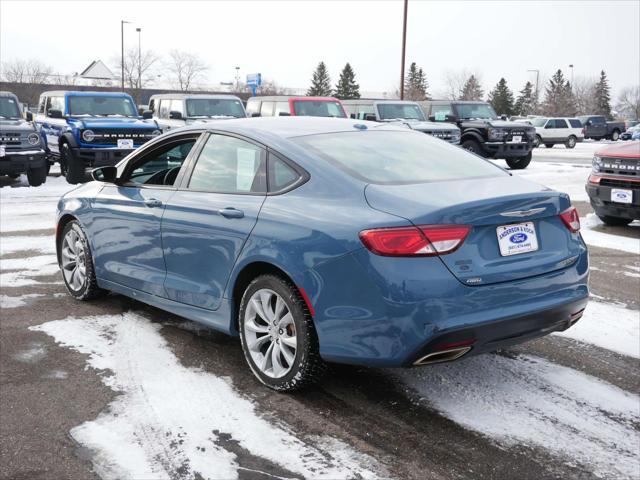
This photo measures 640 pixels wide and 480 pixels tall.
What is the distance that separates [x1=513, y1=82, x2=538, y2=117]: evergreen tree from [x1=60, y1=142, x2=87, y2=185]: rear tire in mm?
89088

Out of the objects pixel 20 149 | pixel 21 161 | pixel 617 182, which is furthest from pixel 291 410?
pixel 20 149

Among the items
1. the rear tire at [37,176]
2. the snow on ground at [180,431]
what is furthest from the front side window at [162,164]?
the rear tire at [37,176]

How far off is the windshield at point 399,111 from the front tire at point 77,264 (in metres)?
14.4

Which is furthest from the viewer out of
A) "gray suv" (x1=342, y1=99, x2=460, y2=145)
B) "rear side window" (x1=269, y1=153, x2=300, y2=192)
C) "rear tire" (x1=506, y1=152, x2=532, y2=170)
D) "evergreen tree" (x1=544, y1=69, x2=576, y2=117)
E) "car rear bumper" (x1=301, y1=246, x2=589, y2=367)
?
"evergreen tree" (x1=544, y1=69, x2=576, y2=117)

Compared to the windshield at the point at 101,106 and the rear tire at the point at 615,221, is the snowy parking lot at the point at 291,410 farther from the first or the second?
the windshield at the point at 101,106

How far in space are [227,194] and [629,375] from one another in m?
2.72

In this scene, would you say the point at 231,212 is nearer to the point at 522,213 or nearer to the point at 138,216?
the point at 138,216

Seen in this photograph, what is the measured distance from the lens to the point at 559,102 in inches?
3750

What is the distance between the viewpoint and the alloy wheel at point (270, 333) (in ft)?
13.0

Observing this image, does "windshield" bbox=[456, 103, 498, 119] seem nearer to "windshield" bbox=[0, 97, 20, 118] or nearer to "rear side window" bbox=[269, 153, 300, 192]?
"windshield" bbox=[0, 97, 20, 118]

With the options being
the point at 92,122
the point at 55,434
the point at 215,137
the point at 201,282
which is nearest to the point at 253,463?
the point at 55,434

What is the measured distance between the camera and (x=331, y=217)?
3.70 m

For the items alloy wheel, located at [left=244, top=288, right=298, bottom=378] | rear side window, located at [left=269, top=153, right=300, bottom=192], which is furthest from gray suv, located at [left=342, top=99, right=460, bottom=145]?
alloy wheel, located at [left=244, top=288, right=298, bottom=378]

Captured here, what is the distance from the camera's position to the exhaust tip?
346 centimetres
